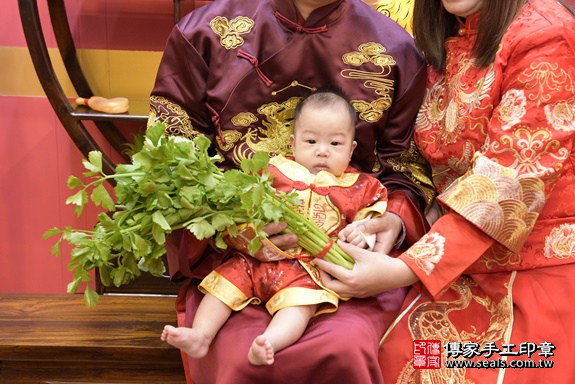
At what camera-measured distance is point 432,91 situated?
1932 mm

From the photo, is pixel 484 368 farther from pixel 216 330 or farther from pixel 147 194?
pixel 147 194

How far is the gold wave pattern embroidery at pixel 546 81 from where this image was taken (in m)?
1.60

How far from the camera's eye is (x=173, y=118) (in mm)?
1870

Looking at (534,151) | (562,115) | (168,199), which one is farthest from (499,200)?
(168,199)

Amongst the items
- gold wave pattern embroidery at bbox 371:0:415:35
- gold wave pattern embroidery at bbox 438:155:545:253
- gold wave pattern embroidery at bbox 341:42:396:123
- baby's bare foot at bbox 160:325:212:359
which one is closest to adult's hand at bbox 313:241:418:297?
gold wave pattern embroidery at bbox 438:155:545:253

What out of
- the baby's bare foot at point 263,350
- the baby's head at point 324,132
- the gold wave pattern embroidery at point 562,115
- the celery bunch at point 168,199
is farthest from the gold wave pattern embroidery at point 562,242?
the baby's bare foot at point 263,350

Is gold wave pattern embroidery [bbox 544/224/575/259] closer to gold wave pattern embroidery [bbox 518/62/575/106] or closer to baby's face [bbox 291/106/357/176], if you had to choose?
gold wave pattern embroidery [bbox 518/62/575/106]

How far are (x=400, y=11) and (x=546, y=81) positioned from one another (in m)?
0.68

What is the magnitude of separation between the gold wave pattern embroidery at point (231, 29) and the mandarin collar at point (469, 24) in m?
0.55

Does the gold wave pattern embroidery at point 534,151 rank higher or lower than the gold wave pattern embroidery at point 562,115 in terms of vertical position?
lower

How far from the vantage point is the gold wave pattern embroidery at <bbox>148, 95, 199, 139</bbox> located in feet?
6.13

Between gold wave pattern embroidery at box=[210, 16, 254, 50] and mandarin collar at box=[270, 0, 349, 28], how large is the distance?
9cm

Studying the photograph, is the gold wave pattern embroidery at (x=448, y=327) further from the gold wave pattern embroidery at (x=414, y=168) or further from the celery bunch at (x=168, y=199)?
the celery bunch at (x=168, y=199)

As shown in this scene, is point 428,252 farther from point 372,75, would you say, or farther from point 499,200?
point 372,75
